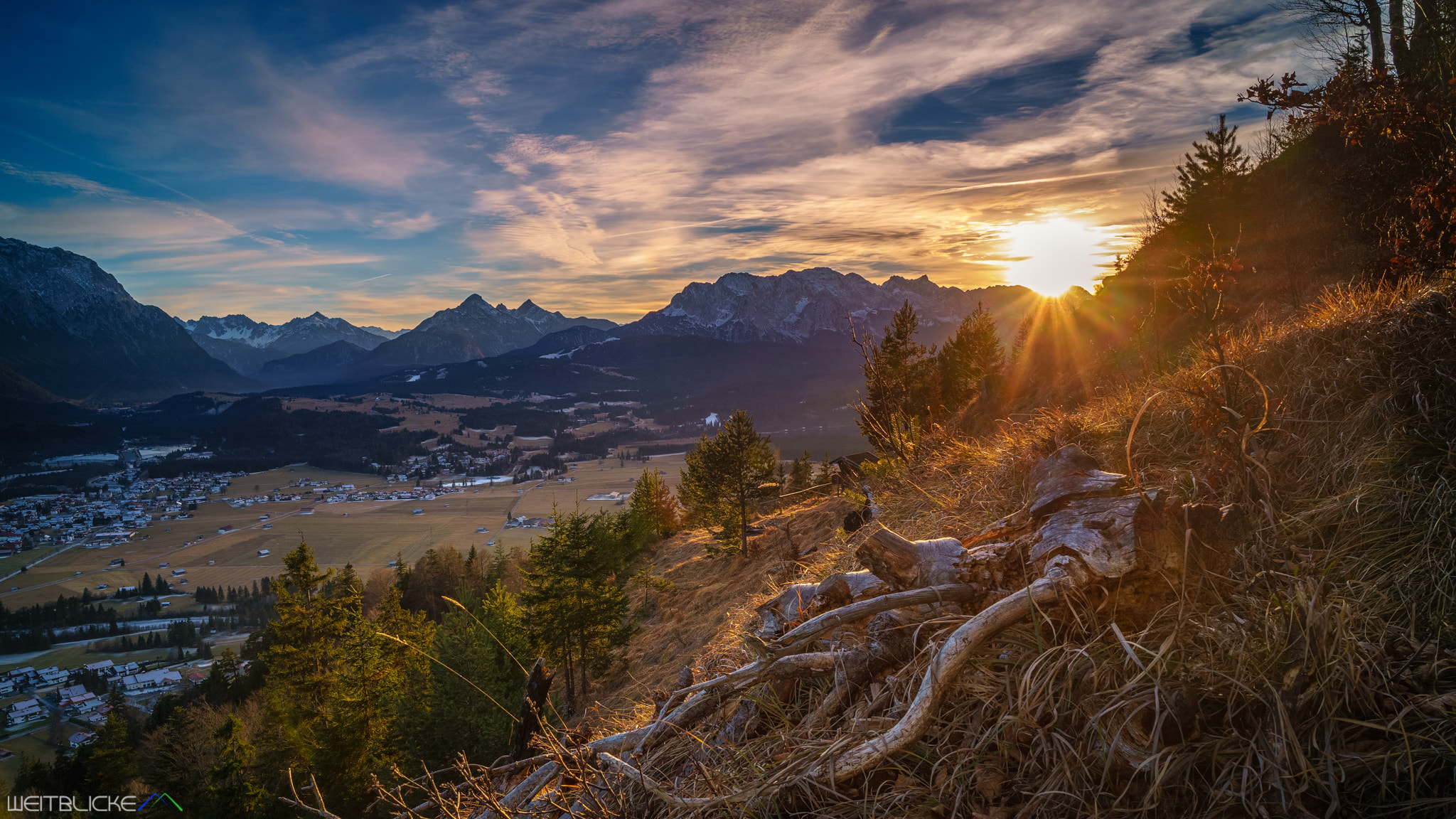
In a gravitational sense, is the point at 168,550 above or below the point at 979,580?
below

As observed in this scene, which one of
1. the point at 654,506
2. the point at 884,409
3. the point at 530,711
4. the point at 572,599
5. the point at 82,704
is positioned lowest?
the point at 82,704

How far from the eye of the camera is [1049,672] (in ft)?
6.24

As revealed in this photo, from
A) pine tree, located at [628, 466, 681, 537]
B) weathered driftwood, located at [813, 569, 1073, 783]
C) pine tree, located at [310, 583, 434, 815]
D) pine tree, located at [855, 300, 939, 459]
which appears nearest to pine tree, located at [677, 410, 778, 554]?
pine tree, located at [310, 583, 434, 815]

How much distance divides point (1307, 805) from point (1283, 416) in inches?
79.0

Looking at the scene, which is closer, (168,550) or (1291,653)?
(1291,653)

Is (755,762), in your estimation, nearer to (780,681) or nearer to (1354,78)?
(780,681)

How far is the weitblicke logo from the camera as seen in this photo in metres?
20.4

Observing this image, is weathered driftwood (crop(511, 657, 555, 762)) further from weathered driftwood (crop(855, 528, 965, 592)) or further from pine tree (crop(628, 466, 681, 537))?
pine tree (crop(628, 466, 681, 537))

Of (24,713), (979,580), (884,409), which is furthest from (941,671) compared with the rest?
(24,713)

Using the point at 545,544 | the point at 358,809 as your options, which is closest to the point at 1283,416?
the point at 545,544

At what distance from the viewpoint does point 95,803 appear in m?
22.9

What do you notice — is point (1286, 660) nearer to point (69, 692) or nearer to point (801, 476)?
point (801, 476)

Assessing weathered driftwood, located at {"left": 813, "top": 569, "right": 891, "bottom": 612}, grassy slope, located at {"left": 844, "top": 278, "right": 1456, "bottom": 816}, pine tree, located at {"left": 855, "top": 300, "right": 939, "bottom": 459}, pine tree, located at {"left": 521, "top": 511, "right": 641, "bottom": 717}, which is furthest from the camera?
pine tree, located at {"left": 521, "top": 511, "right": 641, "bottom": 717}

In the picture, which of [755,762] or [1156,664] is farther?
[755,762]
